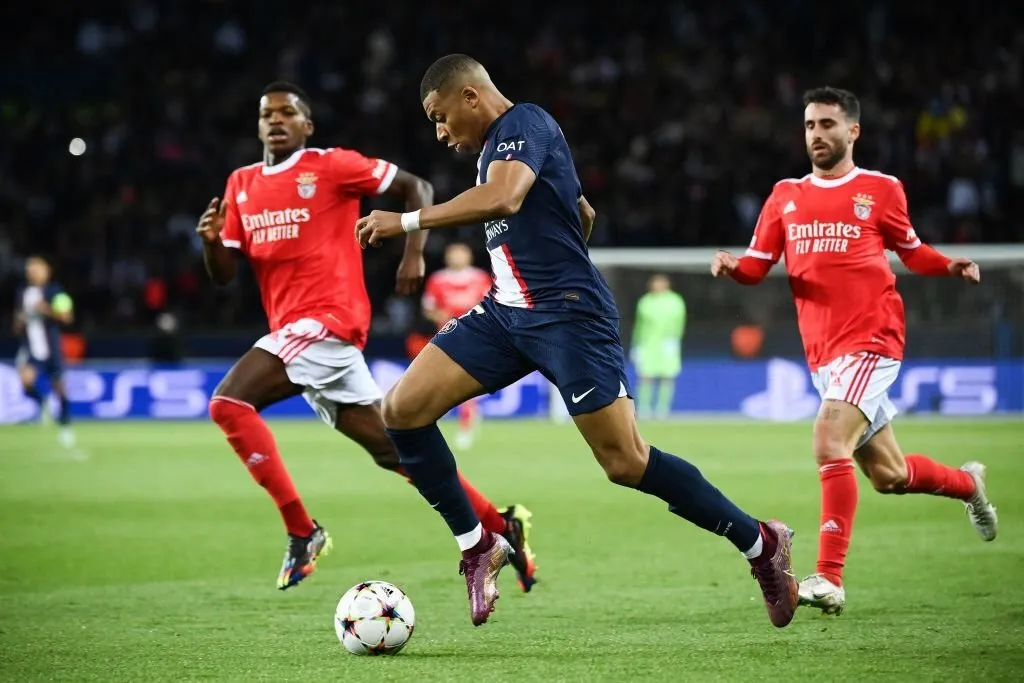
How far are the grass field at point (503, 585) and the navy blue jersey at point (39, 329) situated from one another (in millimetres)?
5030

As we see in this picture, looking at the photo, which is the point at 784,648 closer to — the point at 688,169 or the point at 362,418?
the point at 362,418

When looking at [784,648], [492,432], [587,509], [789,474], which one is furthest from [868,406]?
[492,432]

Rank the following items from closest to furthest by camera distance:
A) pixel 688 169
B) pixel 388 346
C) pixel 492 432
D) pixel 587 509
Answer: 1. pixel 587 509
2. pixel 492 432
3. pixel 388 346
4. pixel 688 169

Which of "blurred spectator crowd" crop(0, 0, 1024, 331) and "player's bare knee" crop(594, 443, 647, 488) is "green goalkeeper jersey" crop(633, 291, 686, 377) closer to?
"blurred spectator crowd" crop(0, 0, 1024, 331)

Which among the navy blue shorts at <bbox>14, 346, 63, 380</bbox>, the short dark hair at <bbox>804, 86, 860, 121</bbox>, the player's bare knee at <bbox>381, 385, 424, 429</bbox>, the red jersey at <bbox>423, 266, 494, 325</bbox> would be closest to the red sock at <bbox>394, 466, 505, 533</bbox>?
the player's bare knee at <bbox>381, 385, 424, 429</bbox>

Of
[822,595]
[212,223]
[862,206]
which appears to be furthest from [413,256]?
[822,595]

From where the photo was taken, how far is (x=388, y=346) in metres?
21.7

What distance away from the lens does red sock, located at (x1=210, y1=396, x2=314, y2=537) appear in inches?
282

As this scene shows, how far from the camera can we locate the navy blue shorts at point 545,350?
5445mm

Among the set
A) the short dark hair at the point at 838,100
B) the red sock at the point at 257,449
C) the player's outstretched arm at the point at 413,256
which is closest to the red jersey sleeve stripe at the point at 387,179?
the player's outstretched arm at the point at 413,256

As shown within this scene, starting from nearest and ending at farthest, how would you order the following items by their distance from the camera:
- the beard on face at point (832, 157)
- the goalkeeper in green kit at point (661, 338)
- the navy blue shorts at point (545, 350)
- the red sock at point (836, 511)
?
1. the navy blue shorts at point (545, 350)
2. the red sock at point (836, 511)
3. the beard on face at point (832, 157)
4. the goalkeeper in green kit at point (661, 338)

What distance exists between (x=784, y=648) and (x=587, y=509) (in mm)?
5247

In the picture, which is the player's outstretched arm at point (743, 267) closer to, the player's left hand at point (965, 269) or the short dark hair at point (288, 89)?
the player's left hand at point (965, 269)

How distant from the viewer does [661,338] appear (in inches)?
815
